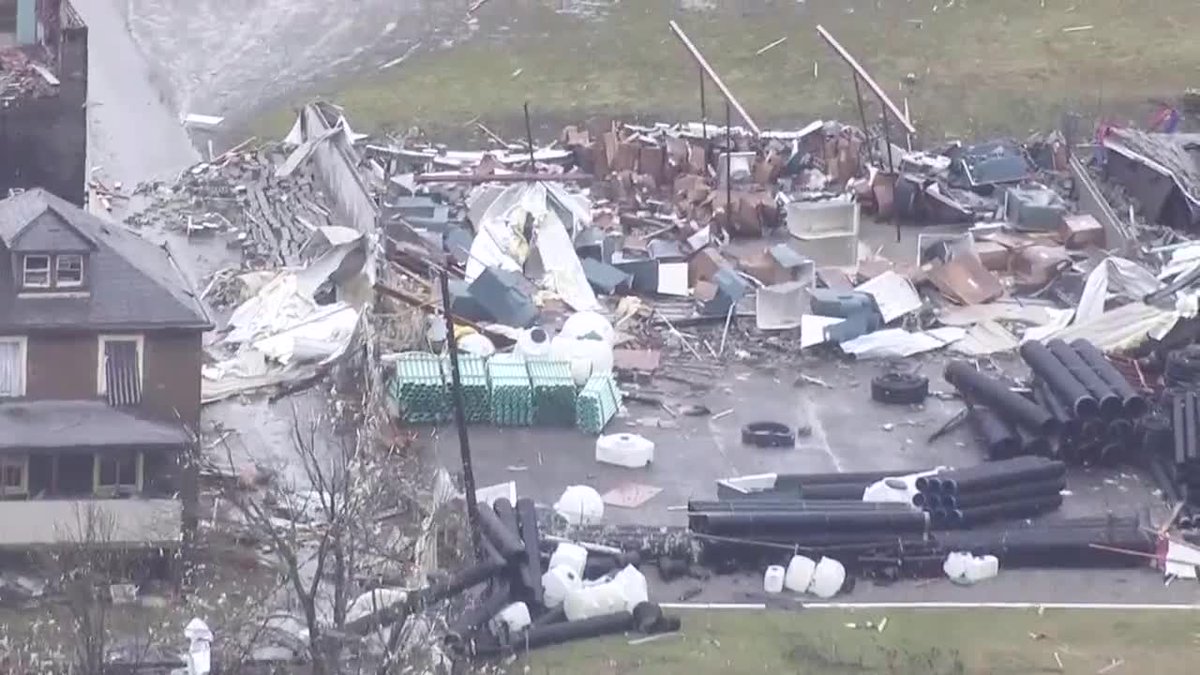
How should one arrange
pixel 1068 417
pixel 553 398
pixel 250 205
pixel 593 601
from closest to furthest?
pixel 593 601
pixel 1068 417
pixel 553 398
pixel 250 205

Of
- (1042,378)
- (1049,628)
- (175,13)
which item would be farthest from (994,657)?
(175,13)

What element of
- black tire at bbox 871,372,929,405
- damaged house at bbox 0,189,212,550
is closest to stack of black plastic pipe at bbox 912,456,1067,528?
black tire at bbox 871,372,929,405

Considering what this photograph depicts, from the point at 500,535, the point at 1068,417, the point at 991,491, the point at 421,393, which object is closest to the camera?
the point at 500,535

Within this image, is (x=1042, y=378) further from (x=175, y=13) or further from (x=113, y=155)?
(x=175, y=13)

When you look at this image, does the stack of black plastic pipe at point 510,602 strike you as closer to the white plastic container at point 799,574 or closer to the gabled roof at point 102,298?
the white plastic container at point 799,574

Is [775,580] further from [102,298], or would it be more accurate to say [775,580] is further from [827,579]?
[102,298]

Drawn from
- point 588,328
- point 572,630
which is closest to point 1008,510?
point 572,630

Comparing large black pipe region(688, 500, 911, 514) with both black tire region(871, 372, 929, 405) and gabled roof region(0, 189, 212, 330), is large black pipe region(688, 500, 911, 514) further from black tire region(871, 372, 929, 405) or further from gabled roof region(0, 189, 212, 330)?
gabled roof region(0, 189, 212, 330)
